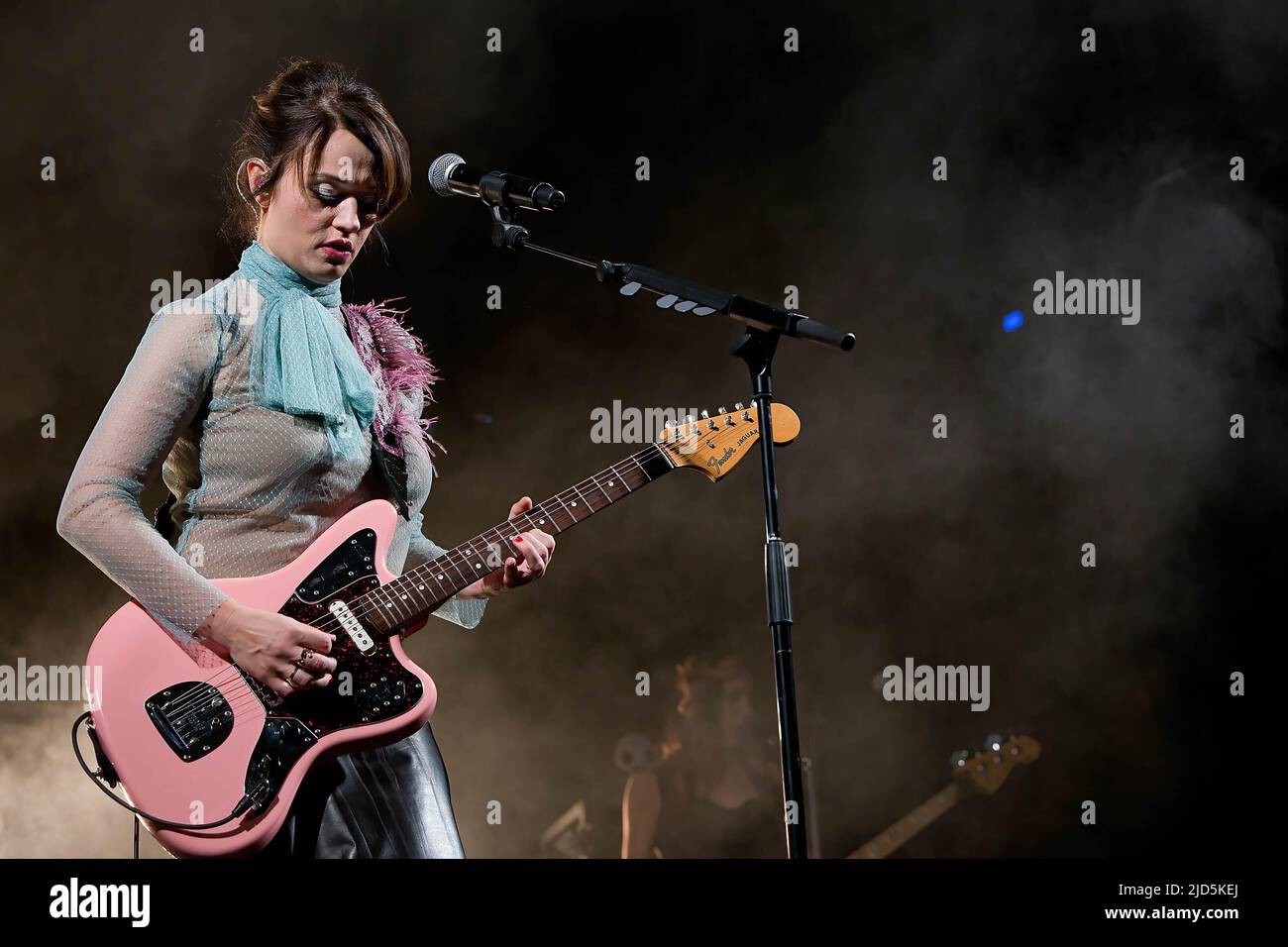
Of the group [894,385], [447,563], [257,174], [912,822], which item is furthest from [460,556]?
[912,822]

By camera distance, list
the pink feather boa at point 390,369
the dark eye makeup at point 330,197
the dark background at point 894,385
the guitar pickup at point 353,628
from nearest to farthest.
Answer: the guitar pickup at point 353,628
the dark eye makeup at point 330,197
the pink feather boa at point 390,369
the dark background at point 894,385

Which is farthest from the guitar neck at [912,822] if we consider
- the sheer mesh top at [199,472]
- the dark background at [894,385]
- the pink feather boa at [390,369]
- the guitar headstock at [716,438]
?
the sheer mesh top at [199,472]

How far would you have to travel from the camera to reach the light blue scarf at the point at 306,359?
1.96 meters

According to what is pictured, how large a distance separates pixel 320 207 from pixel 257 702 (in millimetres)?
842

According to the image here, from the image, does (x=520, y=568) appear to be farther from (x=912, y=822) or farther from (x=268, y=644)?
(x=912, y=822)

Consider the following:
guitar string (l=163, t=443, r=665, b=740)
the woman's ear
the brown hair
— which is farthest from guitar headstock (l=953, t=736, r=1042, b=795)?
the woman's ear

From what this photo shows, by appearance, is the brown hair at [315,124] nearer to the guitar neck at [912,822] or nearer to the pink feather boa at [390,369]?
the pink feather boa at [390,369]

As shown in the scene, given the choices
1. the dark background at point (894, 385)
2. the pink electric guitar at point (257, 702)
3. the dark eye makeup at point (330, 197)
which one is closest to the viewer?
the pink electric guitar at point (257, 702)

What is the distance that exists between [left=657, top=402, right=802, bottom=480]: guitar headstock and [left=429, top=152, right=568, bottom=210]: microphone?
533 mm

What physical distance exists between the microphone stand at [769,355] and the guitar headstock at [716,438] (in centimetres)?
30
